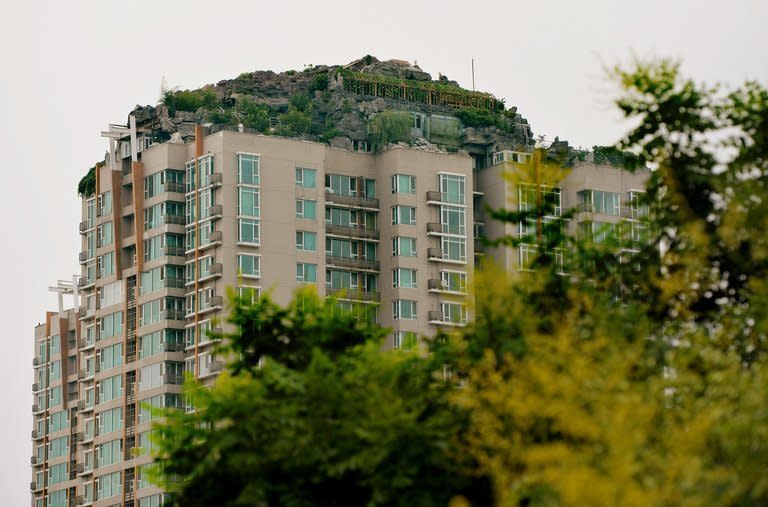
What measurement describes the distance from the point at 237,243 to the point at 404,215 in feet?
36.2

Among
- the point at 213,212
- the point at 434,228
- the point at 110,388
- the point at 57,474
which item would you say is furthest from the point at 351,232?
the point at 57,474

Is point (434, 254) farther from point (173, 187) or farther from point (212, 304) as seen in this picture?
point (173, 187)

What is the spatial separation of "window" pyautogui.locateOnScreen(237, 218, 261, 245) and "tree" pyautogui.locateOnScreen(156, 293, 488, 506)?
57973 mm

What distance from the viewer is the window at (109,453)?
111000 millimetres

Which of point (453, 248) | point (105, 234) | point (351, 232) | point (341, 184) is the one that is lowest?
point (453, 248)

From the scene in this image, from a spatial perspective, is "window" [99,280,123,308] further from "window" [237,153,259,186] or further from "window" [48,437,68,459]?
"window" [48,437,68,459]

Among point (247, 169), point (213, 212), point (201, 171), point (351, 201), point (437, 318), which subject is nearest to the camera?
point (213, 212)

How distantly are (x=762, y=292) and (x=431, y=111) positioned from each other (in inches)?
3155

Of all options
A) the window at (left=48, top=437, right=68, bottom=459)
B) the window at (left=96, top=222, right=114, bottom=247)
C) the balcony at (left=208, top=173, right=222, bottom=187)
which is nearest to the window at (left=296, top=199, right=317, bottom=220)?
the balcony at (left=208, top=173, right=222, bottom=187)

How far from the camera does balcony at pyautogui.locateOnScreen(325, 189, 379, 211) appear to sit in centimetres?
10969

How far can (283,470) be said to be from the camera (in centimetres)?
4222

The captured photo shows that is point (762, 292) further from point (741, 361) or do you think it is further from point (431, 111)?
point (431, 111)

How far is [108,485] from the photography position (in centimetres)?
11188

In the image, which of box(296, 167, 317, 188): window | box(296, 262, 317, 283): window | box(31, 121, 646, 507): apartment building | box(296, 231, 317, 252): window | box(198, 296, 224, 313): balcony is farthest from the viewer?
box(296, 167, 317, 188): window
